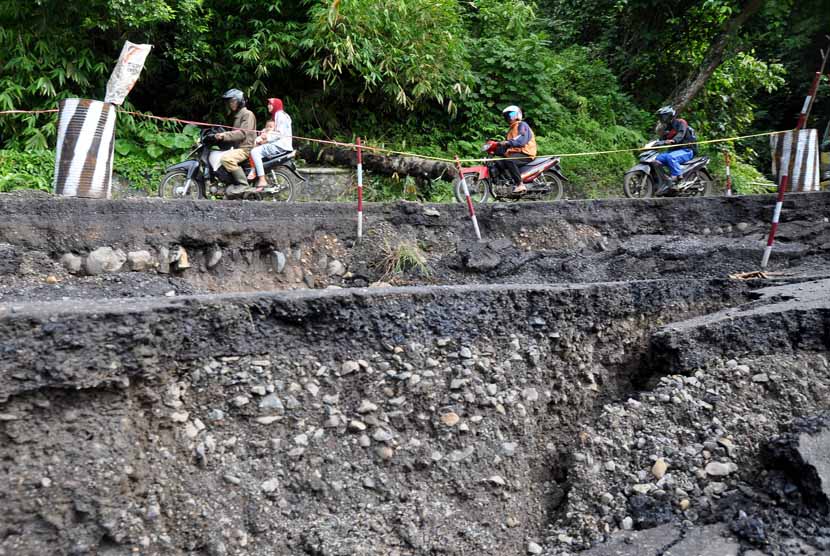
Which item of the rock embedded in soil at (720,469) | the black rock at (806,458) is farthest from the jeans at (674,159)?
the rock embedded in soil at (720,469)

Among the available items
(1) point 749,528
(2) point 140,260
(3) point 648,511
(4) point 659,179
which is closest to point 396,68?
(4) point 659,179

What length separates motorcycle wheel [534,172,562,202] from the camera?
9219 millimetres

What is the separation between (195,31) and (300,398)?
8.43m

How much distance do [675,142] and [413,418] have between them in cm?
735

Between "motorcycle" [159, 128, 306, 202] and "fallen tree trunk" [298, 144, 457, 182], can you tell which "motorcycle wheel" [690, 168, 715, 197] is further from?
"motorcycle" [159, 128, 306, 202]

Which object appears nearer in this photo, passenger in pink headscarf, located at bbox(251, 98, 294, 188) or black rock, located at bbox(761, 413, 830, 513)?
black rock, located at bbox(761, 413, 830, 513)

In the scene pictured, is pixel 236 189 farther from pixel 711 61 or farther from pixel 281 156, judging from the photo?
pixel 711 61

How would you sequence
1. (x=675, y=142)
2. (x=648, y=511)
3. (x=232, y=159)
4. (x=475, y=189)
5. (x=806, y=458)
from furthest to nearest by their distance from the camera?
(x=675, y=142) < (x=475, y=189) < (x=232, y=159) < (x=648, y=511) < (x=806, y=458)

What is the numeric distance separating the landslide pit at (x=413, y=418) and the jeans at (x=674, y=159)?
181 inches

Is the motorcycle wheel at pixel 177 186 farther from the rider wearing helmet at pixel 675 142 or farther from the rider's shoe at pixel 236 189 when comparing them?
the rider wearing helmet at pixel 675 142

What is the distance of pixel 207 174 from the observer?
300 inches

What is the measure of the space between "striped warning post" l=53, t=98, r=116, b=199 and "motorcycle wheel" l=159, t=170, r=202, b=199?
1.32 meters

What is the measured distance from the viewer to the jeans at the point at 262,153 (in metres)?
7.64

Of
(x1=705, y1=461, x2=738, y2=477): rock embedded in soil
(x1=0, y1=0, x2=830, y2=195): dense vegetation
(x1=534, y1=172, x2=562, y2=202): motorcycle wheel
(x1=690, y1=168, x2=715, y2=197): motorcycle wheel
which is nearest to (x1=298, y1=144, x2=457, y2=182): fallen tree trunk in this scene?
(x1=0, y1=0, x2=830, y2=195): dense vegetation
